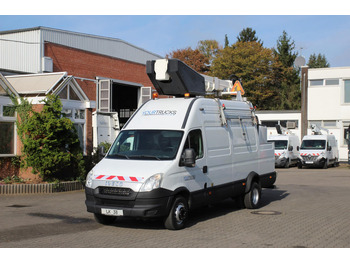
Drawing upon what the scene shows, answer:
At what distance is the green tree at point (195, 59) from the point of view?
57.1 m

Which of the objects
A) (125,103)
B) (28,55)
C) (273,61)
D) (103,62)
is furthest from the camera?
(273,61)

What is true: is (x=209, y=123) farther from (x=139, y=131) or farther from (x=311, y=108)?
(x=311, y=108)

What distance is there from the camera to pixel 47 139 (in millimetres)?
15148

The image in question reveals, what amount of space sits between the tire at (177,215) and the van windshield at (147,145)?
93 centimetres

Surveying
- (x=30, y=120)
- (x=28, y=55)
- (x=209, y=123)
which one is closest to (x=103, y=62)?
(x=28, y=55)

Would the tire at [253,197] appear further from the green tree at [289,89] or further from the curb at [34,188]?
the green tree at [289,89]

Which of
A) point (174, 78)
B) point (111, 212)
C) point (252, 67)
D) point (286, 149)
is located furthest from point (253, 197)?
point (252, 67)

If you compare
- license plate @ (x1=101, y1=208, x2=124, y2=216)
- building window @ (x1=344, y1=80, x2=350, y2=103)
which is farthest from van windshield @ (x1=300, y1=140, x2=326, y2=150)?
license plate @ (x1=101, y1=208, x2=124, y2=216)

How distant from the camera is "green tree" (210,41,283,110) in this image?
48306 mm

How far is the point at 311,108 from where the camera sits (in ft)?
128

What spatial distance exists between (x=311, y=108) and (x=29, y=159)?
29.2m

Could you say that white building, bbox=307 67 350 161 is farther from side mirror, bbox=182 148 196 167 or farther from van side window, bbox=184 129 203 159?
side mirror, bbox=182 148 196 167

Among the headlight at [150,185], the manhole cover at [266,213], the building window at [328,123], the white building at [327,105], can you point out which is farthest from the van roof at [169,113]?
the building window at [328,123]

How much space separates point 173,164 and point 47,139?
7.30 meters
